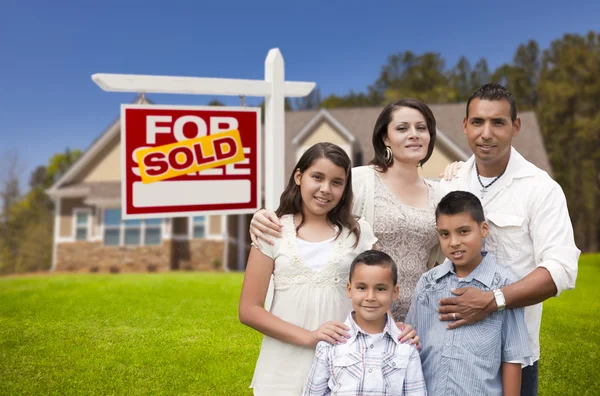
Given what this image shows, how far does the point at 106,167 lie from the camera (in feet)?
56.4

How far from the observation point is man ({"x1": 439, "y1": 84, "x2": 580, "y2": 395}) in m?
2.69

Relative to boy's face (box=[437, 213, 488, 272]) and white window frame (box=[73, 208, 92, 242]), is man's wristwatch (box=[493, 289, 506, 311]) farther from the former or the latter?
white window frame (box=[73, 208, 92, 242])

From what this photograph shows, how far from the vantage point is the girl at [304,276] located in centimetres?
270

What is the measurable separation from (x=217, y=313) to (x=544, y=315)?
164 inches

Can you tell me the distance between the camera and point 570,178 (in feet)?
69.7

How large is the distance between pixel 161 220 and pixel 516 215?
46.5 ft

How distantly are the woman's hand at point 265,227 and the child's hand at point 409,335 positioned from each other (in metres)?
0.66

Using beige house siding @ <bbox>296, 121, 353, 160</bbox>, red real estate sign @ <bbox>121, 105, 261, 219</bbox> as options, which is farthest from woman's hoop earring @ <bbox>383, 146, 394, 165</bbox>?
beige house siding @ <bbox>296, 121, 353, 160</bbox>

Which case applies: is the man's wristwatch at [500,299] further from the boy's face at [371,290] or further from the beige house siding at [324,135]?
the beige house siding at [324,135]

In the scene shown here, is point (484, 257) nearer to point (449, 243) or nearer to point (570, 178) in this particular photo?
point (449, 243)

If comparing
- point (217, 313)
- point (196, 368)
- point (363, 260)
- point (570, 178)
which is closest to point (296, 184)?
point (363, 260)

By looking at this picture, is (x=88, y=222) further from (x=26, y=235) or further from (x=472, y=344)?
(x=472, y=344)

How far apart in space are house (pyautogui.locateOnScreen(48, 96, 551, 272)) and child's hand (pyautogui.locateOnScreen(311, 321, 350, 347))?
13016mm

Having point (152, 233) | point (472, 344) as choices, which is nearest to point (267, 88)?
point (472, 344)
